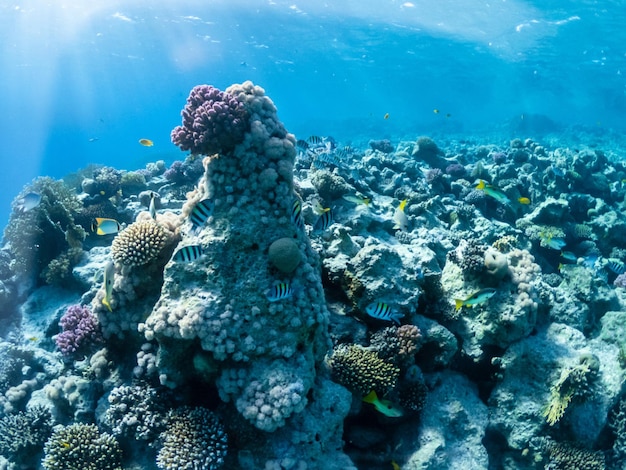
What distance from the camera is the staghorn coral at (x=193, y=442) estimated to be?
3861 mm

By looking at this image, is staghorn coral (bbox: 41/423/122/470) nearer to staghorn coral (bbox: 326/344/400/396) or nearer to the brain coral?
the brain coral

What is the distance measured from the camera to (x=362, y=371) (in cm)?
480

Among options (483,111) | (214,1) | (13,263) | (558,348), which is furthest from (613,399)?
(483,111)

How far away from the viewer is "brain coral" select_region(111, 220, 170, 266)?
15.4 feet

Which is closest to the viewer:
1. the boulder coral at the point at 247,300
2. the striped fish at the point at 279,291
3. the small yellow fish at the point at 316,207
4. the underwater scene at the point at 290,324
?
the striped fish at the point at 279,291

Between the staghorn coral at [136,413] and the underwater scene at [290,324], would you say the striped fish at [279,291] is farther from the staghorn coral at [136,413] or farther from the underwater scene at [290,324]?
the staghorn coral at [136,413]

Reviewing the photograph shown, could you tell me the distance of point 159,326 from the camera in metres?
4.08

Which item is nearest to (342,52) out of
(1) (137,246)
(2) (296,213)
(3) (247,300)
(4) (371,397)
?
(2) (296,213)

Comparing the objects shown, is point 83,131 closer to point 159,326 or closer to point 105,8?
point 105,8

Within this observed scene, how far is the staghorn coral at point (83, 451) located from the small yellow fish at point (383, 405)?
3059mm

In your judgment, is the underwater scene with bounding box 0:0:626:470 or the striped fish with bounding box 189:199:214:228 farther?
the underwater scene with bounding box 0:0:626:470

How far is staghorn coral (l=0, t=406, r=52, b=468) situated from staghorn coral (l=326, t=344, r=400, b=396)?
4.42 m

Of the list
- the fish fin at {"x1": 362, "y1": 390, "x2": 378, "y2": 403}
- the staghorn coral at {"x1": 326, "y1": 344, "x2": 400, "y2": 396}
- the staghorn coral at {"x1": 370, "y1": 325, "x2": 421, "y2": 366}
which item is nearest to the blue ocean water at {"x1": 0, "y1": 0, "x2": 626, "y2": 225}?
the staghorn coral at {"x1": 370, "y1": 325, "x2": 421, "y2": 366}

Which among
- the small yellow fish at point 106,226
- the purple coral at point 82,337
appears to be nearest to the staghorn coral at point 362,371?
the purple coral at point 82,337
